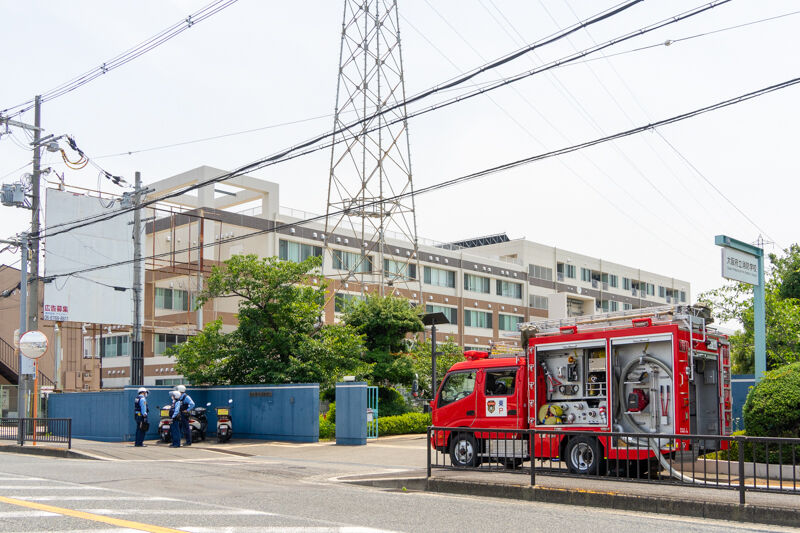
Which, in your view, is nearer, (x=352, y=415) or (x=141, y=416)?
(x=141, y=416)

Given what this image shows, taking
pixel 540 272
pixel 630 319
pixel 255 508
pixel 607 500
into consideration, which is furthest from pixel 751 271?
pixel 540 272

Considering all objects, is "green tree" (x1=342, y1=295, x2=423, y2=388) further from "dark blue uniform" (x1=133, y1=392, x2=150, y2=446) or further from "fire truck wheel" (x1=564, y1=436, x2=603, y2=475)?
"fire truck wheel" (x1=564, y1=436, x2=603, y2=475)

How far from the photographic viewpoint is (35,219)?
30.9m

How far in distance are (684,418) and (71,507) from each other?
10.1m

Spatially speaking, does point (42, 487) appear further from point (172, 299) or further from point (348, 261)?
point (348, 261)

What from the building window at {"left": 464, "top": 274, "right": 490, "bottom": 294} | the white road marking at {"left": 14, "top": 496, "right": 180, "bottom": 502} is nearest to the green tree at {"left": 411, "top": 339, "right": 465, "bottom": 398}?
the white road marking at {"left": 14, "top": 496, "right": 180, "bottom": 502}

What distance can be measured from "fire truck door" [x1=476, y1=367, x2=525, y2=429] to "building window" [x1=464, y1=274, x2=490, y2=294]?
4992 centimetres

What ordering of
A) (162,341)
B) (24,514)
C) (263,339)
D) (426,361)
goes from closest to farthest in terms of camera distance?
1. (24,514)
2. (263,339)
3. (426,361)
4. (162,341)

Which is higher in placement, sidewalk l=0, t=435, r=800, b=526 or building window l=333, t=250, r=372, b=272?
building window l=333, t=250, r=372, b=272

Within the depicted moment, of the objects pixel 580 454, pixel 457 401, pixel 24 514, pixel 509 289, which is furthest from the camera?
pixel 509 289

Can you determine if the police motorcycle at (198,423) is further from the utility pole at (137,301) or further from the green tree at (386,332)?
the green tree at (386,332)

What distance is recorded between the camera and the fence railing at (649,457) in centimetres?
1105

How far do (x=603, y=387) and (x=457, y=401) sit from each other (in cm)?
398

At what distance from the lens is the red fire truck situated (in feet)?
48.3
